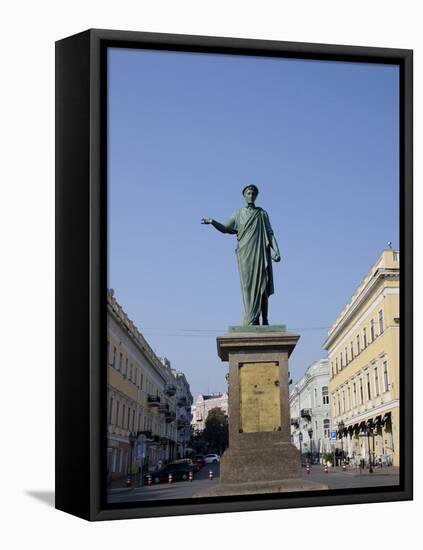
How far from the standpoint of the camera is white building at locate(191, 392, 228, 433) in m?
27.2

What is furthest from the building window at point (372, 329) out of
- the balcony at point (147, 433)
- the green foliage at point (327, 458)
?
the balcony at point (147, 433)

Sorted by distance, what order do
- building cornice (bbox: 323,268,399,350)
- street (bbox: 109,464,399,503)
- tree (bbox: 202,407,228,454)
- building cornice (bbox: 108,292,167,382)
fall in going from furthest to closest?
1. building cornice (bbox: 323,268,399,350)
2. tree (bbox: 202,407,228,454)
3. building cornice (bbox: 108,292,167,382)
4. street (bbox: 109,464,399,503)

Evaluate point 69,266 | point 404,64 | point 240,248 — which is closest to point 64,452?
point 69,266

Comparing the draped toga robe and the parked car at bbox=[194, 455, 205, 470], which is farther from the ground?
the draped toga robe

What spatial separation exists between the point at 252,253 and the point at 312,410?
3104 millimetres

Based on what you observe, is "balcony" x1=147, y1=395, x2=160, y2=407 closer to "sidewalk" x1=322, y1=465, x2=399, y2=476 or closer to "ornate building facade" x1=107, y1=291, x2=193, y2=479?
"ornate building facade" x1=107, y1=291, x2=193, y2=479

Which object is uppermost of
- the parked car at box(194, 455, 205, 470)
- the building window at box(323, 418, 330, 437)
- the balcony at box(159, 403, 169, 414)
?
the balcony at box(159, 403, 169, 414)

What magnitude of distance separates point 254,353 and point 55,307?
3.64 meters

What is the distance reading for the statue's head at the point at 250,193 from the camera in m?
27.1

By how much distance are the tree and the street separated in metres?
0.50

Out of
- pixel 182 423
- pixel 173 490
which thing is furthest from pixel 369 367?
pixel 173 490

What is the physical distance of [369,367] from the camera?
2809 centimetres

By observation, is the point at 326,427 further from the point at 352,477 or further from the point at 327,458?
the point at 352,477

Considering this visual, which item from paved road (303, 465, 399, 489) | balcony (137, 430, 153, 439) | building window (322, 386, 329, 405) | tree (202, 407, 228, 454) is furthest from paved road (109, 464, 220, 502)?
building window (322, 386, 329, 405)
